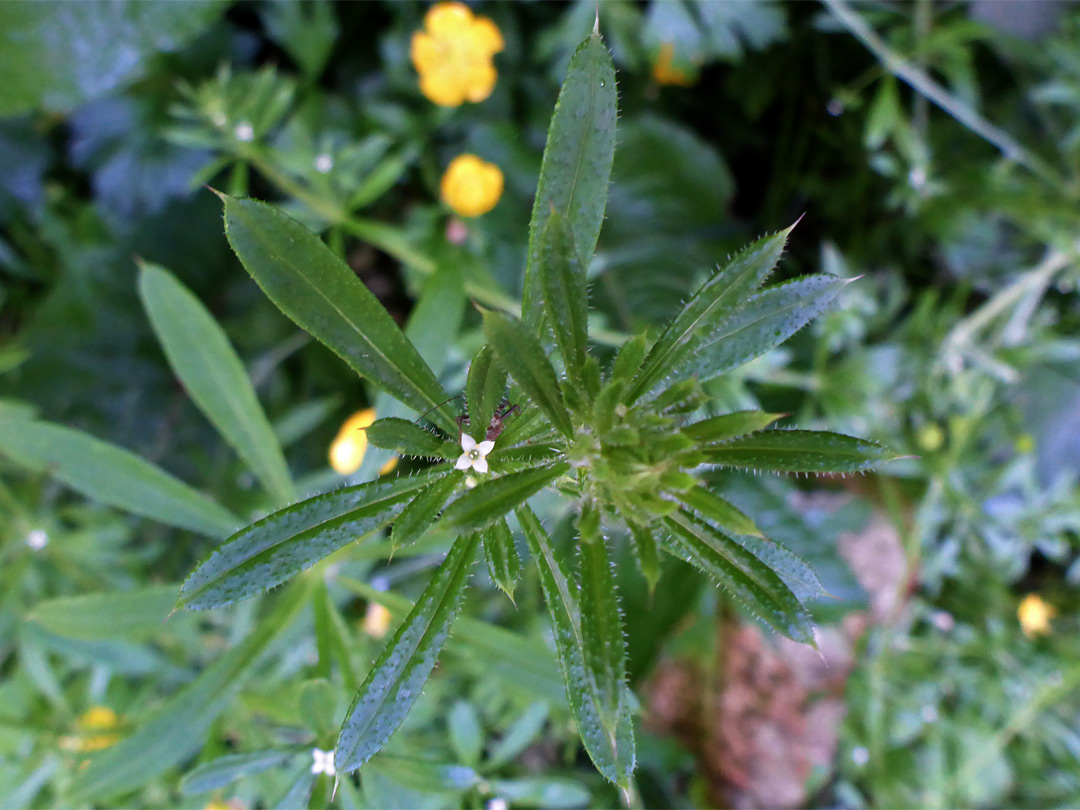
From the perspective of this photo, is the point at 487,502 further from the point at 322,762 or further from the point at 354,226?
the point at 354,226

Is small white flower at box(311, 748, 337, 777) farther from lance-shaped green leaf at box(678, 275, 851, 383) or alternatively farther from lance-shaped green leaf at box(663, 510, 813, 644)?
lance-shaped green leaf at box(678, 275, 851, 383)

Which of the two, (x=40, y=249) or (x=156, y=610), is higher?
(x=40, y=249)

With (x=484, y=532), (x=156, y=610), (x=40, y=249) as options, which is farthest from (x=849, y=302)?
(x=40, y=249)

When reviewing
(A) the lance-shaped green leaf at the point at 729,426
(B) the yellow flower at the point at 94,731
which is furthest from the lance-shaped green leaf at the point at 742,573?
(B) the yellow flower at the point at 94,731

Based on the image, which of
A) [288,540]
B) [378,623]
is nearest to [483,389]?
[288,540]

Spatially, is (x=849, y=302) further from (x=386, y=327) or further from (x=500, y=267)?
(x=386, y=327)

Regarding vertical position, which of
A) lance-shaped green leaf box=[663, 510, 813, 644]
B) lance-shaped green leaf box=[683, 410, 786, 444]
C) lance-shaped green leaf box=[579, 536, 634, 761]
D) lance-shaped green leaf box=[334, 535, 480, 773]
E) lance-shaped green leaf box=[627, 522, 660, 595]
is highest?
lance-shaped green leaf box=[683, 410, 786, 444]

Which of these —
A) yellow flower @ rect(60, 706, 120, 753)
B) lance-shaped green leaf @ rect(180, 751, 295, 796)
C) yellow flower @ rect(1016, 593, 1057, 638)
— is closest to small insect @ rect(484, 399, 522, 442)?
lance-shaped green leaf @ rect(180, 751, 295, 796)
